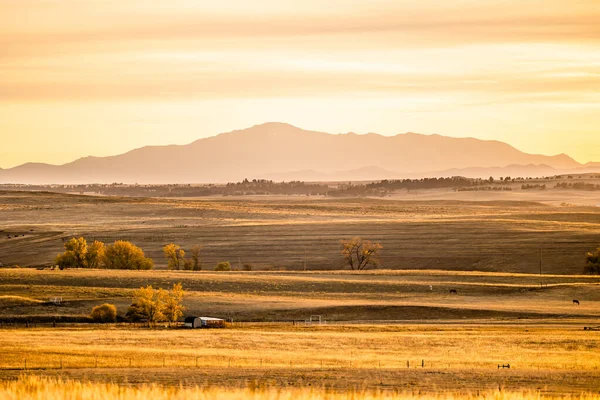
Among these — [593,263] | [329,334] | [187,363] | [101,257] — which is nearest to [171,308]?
[329,334]

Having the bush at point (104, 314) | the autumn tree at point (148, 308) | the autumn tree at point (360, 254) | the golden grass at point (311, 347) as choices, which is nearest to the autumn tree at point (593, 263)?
the autumn tree at point (360, 254)

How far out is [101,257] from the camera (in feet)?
319

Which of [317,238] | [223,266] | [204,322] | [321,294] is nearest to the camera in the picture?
[204,322]

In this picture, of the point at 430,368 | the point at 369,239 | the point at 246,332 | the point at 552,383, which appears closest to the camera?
the point at 552,383

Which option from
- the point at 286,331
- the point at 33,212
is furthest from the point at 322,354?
the point at 33,212

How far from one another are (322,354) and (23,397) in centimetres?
2718

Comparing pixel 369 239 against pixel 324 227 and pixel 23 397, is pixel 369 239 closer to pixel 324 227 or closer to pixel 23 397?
pixel 324 227

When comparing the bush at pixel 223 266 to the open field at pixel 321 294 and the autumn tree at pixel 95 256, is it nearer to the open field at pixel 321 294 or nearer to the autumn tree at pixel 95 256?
the open field at pixel 321 294

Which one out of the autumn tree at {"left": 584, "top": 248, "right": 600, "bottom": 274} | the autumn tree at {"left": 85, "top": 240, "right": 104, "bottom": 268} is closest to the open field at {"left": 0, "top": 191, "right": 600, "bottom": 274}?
the autumn tree at {"left": 584, "top": 248, "right": 600, "bottom": 274}

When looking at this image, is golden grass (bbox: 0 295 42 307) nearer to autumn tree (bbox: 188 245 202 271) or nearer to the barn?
the barn

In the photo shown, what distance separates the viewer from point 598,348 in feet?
145

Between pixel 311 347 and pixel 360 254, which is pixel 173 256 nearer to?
pixel 360 254

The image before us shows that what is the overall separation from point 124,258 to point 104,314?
37.8 meters

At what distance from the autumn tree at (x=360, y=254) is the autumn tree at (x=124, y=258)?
21570 millimetres
